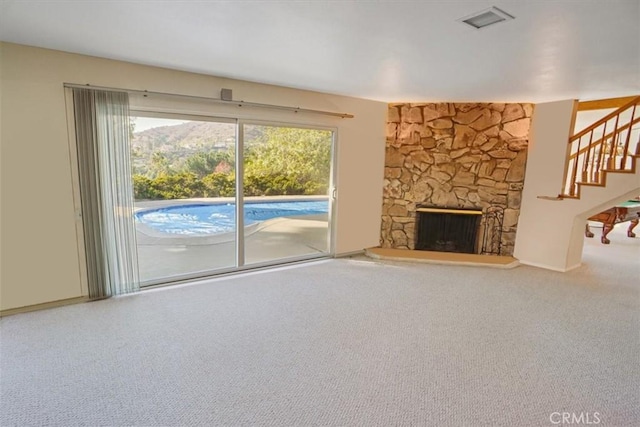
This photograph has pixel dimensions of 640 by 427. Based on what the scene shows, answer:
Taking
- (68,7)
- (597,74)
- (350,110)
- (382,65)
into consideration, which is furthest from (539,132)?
(68,7)

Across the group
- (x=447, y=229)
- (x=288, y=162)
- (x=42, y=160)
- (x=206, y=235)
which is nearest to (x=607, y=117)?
(x=447, y=229)

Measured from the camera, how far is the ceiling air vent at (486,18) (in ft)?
6.27

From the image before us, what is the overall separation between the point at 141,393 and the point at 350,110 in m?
4.08

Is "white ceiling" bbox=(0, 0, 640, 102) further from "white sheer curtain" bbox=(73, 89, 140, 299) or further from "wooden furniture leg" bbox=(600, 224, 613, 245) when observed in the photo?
"wooden furniture leg" bbox=(600, 224, 613, 245)

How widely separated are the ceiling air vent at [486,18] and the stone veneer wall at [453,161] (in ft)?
10.1

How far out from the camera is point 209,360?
243 cm

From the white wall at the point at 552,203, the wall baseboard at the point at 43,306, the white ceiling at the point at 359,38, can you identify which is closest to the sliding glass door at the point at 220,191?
the wall baseboard at the point at 43,306

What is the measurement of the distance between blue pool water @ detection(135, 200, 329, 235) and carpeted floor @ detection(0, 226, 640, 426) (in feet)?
3.18

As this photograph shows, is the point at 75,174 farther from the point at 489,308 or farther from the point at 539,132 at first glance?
the point at 539,132

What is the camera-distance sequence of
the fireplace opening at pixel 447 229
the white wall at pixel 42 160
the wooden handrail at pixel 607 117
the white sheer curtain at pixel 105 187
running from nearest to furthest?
the white wall at pixel 42 160, the white sheer curtain at pixel 105 187, the wooden handrail at pixel 607 117, the fireplace opening at pixel 447 229

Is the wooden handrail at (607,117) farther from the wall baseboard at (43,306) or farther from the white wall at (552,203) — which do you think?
the wall baseboard at (43,306)

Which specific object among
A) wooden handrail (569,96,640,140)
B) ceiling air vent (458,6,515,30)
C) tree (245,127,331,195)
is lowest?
tree (245,127,331,195)

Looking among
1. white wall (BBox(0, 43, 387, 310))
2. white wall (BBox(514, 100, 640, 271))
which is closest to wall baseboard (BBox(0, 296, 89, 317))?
white wall (BBox(0, 43, 387, 310))

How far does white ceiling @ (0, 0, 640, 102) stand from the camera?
1935mm
